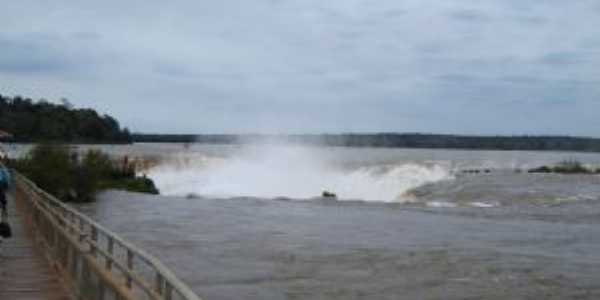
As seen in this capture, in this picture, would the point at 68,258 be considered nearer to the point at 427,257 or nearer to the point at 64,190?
the point at 427,257

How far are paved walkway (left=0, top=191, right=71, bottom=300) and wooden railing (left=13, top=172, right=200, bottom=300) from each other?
24cm

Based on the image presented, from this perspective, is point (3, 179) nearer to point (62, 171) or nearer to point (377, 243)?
point (377, 243)

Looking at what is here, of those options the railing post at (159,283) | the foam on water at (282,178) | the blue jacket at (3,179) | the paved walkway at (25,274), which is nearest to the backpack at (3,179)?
the blue jacket at (3,179)

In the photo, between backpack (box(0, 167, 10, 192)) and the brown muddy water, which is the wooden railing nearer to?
backpack (box(0, 167, 10, 192))

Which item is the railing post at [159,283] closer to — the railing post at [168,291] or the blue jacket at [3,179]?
the railing post at [168,291]

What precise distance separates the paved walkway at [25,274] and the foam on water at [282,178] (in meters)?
70.1

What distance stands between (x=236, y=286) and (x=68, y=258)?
11.8 metres

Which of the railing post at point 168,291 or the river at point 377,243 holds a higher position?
the railing post at point 168,291

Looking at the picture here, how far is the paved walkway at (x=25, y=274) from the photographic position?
14.3 m

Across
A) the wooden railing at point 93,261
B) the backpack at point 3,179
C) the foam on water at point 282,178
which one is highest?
the backpack at point 3,179

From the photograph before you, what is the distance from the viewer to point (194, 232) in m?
43.9

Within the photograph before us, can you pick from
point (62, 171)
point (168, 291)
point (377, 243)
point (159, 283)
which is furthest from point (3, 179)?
point (62, 171)

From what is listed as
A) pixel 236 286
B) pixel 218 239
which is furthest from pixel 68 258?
pixel 218 239

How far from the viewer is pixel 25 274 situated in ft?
54.4
